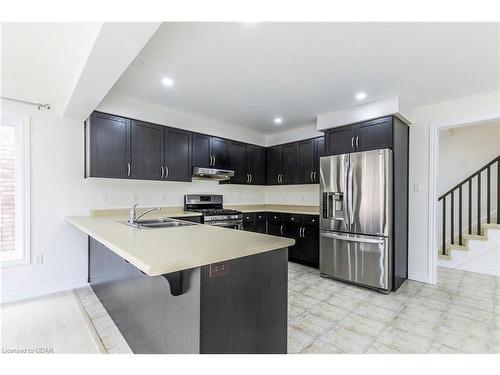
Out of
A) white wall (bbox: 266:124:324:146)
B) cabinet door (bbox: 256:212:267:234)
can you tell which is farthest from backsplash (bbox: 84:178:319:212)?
white wall (bbox: 266:124:324:146)

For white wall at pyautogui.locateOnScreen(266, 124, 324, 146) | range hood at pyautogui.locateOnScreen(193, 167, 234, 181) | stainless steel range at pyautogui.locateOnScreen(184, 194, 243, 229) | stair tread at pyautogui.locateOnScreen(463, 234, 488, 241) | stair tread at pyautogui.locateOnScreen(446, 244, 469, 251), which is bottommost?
stair tread at pyautogui.locateOnScreen(446, 244, 469, 251)

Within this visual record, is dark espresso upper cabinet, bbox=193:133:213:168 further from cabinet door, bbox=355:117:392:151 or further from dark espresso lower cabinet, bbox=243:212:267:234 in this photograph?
cabinet door, bbox=355:117:392:151

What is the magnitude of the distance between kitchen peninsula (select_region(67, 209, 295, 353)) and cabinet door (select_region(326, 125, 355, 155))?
2.44 metres

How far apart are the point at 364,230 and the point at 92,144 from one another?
3.56 m

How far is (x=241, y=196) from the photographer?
16.7 ft

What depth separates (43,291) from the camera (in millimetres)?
2949

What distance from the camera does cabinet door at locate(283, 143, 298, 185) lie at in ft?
15.3

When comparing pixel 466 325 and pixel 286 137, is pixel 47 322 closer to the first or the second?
pixel 466 325

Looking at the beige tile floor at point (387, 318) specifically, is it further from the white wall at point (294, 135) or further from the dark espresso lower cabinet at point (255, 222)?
the white wall at point (294, 135)

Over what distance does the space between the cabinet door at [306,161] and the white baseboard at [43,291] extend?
360 centimetres

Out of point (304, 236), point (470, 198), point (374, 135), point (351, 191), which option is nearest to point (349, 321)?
point (351, 191)

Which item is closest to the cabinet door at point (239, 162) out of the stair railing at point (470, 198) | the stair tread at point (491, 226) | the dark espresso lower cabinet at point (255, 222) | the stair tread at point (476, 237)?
the dark espresso lower cabinet at point (255, 222)

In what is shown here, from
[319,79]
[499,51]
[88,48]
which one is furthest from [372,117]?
[88,48]

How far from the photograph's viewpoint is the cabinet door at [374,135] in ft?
10.4
